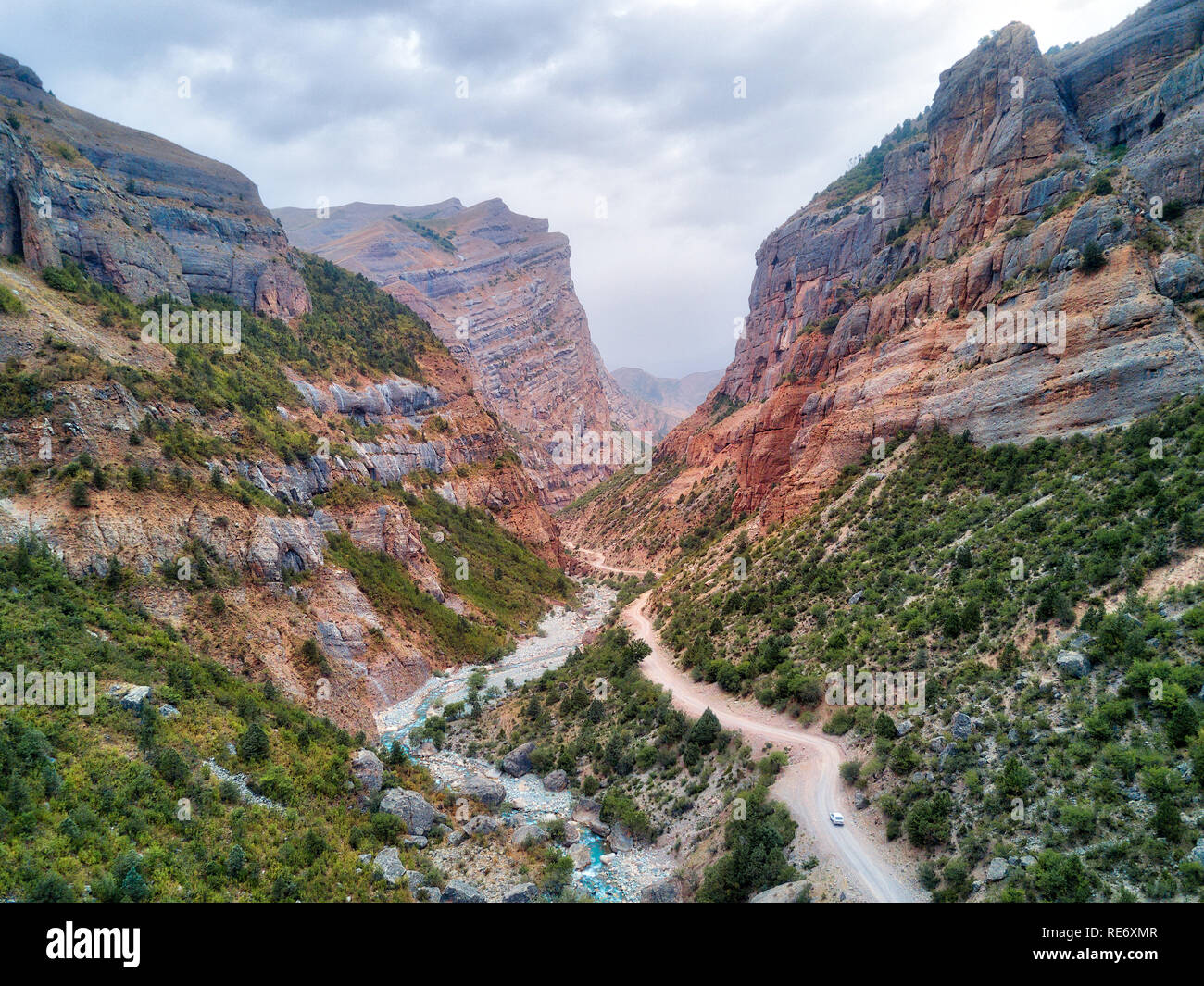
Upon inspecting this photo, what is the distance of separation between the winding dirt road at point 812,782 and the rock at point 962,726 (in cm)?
393

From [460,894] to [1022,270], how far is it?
41.0m

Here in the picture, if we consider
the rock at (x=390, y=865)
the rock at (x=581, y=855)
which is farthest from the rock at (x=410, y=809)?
the rock at (x=581, y=855)

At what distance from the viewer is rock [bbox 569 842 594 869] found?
2020 centimetres

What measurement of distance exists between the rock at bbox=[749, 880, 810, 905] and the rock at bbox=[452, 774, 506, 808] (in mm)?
11894

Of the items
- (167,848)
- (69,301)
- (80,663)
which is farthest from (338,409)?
(167,848)

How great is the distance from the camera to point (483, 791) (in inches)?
957

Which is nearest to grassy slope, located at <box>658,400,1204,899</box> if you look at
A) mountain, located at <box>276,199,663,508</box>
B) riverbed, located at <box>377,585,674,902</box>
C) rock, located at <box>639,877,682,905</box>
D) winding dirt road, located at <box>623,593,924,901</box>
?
winding dirt road, located at <box>623,593,924,901</box>

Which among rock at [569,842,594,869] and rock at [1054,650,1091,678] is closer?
rock at [1054,650,1091,678]

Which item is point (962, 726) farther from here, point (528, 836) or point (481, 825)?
point (481, 825)

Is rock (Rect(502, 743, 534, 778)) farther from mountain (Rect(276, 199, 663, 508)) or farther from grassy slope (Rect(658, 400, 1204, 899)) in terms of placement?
mountain (Rect(276, 199, 663, 508))

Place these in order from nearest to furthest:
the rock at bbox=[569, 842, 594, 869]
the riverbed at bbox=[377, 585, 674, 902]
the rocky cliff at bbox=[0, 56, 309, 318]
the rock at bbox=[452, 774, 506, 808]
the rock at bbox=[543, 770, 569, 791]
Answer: the riverbed at bbox=[377, 585, 674, 902]
the rock at bbox=[569, 842, 594, 869]
the rock at bbox=[452, 774, 506, 808]
the rock at bbox=[543, 770, 569, 791]
the rocky cliff at bbox=[0, 56, 309, 318]

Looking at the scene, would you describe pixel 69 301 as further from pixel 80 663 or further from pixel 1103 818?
pixel 1103 818

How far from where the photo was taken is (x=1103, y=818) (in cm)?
1263
